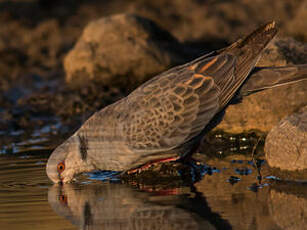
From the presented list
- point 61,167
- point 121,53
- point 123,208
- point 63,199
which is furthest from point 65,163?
point 121,53

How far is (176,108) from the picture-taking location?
7.63m

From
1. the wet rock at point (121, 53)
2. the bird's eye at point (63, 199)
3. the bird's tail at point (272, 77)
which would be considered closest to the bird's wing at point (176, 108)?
the bird's tail at point (272, 77)

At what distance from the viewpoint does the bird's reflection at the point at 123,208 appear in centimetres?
569

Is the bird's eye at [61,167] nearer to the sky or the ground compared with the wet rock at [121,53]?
nearer to the ground

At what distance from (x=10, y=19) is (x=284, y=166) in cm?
1125

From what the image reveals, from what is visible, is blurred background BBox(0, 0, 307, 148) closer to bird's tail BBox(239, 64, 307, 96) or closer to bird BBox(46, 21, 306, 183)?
bird BBox(46, 21, 306, 183)

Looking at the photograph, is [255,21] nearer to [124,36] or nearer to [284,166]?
[124,36]

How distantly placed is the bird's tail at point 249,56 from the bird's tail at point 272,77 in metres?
0.15

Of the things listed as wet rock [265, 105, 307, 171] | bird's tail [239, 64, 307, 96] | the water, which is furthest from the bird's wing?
wet rock [265, 105, 307, 171]

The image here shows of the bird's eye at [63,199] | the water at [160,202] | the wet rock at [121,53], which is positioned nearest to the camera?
the water at [160,202]

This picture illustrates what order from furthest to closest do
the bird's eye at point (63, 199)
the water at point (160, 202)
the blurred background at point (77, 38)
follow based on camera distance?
the blurred background at point (77, 38) < the bird's eye at point (63, 199) < the water at point (160, 202)

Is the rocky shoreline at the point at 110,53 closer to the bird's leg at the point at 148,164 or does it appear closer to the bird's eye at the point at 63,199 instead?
the bird's leg at the point at 148,164

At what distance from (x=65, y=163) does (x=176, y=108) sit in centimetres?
149

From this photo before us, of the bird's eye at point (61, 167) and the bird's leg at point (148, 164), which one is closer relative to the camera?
the bird's eye at point (61, 167)
